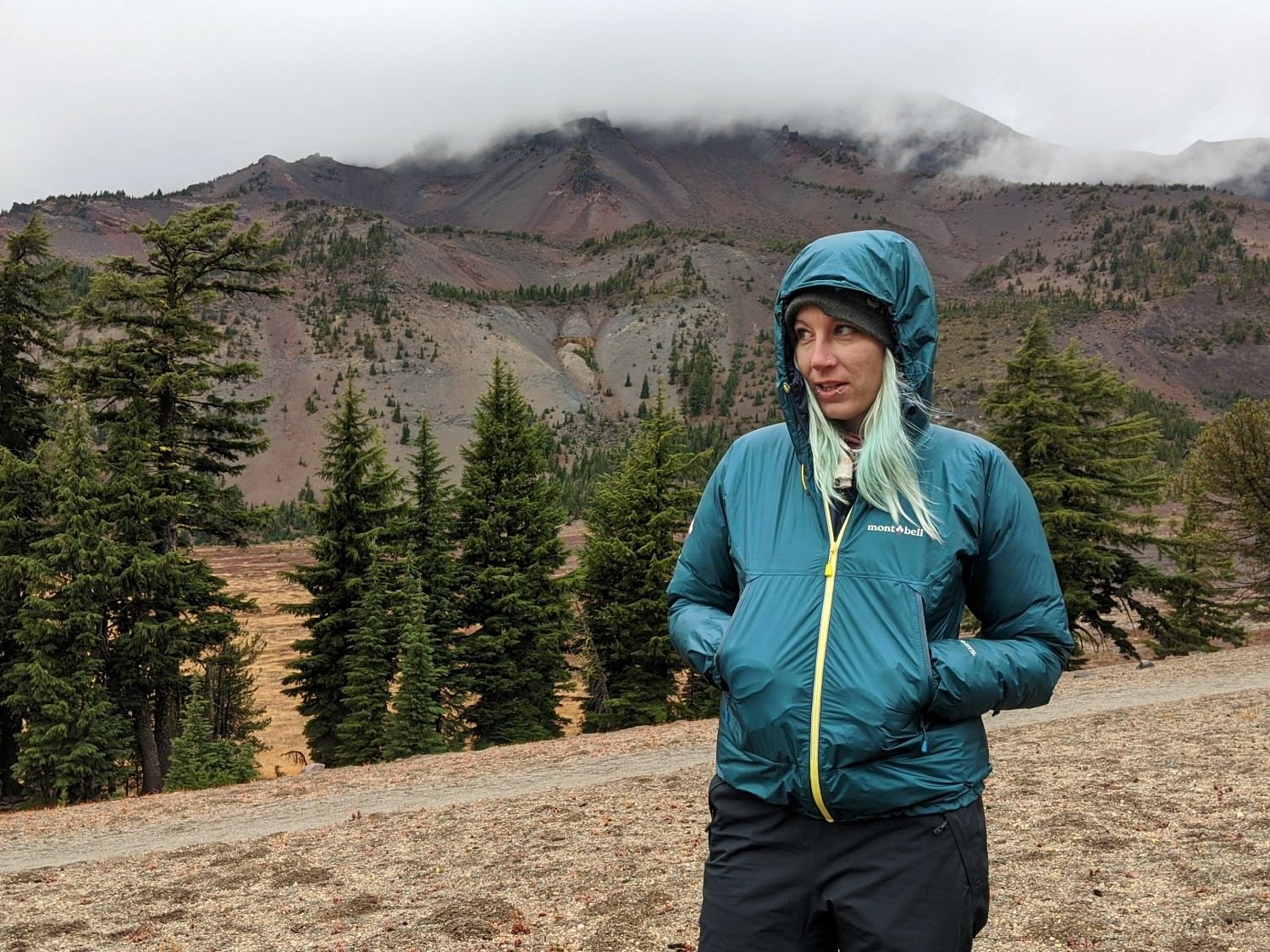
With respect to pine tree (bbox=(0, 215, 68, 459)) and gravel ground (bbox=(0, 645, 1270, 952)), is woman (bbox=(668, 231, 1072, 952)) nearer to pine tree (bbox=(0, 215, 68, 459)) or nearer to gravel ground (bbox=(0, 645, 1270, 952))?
gravel ground (bbox=(0, 645, 1270, 952))

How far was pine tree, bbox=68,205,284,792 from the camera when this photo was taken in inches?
845

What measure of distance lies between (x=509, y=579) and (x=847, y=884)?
2442 cm

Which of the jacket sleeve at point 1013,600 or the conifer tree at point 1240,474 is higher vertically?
the jacket sleeve at point 1013,600

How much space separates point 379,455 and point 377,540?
266 cm

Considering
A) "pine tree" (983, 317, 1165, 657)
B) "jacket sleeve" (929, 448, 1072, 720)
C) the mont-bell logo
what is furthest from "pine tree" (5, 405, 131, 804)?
"pine tree" (983, 317, 1165, 657)

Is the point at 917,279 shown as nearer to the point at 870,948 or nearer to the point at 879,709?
the point at 879,709

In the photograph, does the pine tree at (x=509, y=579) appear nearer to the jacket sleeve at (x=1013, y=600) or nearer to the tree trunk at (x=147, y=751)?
the tree trunk at (x=147, y=751)

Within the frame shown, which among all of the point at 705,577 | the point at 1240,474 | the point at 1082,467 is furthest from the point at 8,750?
the point at 1240,474

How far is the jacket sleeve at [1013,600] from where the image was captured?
218 cm

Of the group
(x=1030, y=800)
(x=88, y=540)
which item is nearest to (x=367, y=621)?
(x=88, y=540)

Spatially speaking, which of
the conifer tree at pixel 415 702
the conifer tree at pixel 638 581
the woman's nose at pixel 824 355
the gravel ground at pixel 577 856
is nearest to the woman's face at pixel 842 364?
the woman's nose at pixel 824 355

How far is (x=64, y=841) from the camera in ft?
40.6

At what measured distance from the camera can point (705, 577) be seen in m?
2.56

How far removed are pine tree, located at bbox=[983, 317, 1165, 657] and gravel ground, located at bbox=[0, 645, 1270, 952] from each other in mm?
10722
